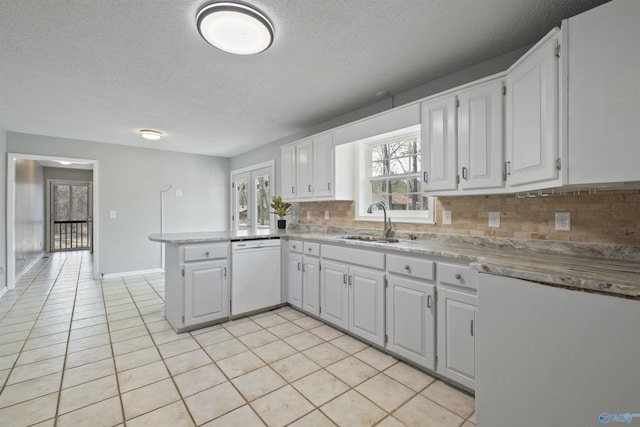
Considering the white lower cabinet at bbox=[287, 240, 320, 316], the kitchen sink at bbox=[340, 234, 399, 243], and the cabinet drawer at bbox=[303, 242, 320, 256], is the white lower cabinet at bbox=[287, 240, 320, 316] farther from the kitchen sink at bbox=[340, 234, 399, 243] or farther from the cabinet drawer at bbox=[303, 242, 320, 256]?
the kitchen sink at bbox=[340, 234, 399, 243]

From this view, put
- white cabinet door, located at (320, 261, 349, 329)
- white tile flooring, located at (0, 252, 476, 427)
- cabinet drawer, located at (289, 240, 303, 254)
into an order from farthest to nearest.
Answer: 1. cabinet drawer, located at (289, 240, 303, 254)
2. white cabinet door, located at (320, 261, 349, 329)
3. white tile flooring, located at (0, 252, 476, 427)

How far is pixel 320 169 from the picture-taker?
3443mm

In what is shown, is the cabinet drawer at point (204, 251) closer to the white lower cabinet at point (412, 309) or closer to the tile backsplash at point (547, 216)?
the white lower cabinet at point (412, 309)

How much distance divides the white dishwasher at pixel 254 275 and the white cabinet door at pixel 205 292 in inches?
4.1

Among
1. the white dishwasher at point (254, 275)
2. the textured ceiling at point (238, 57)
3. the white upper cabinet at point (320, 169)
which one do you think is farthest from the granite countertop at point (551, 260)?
the textured ceiling at point (238, 57)

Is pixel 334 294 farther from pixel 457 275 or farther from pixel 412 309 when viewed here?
pixel 457 275

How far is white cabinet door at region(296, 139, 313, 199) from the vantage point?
359 centimetres

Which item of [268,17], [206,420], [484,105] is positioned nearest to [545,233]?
[484,105]

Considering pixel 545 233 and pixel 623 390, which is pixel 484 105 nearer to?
pixel 545 233

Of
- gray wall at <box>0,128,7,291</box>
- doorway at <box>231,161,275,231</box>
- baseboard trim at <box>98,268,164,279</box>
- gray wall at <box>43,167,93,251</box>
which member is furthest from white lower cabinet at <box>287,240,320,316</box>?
gray wall at <box>43,167,93,251</box>

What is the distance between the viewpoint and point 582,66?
136 cm

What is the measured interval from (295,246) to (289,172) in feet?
3.81

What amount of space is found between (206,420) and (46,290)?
4166 millimetres

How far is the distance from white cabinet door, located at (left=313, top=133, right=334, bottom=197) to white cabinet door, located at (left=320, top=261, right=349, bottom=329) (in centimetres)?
93
